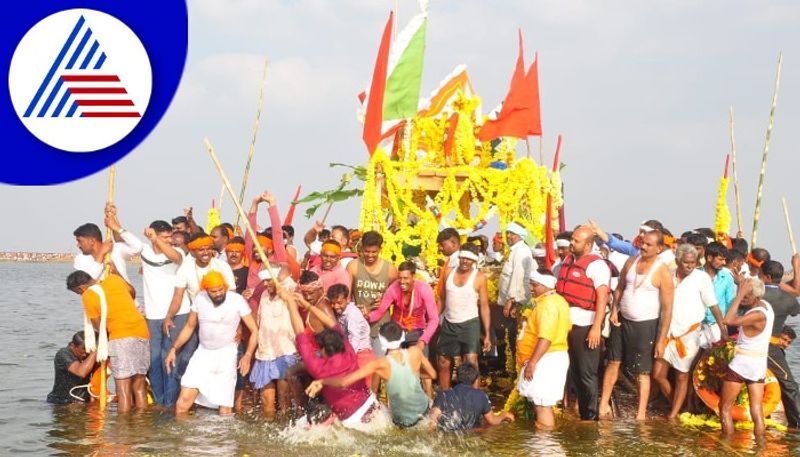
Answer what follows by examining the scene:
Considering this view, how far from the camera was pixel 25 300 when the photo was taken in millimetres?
35156

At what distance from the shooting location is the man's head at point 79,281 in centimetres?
915

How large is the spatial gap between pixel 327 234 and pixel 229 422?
13.3ft

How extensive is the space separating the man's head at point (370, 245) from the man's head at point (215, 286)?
1.54 m

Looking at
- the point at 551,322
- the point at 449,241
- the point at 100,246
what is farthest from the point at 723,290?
the point at 100,246

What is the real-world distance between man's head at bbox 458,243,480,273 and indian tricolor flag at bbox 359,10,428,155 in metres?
2.07

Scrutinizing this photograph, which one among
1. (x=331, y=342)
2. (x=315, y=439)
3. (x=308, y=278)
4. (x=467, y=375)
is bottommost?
(x=315, y=439)

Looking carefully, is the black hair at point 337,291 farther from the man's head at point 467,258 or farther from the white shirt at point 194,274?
the man's head at point 467,258

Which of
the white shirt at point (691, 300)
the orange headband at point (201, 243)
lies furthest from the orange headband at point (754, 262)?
the orange headband at point (201, 243)

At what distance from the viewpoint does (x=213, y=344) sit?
29.4 feet

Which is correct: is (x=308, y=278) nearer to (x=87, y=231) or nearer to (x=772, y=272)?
(x=87, y=231)

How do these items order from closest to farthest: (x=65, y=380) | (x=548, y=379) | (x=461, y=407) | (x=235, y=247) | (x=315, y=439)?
(x=315, y=439) < (x=461, y=407) < (x=548, y=379) < (x=235, y=247) < (x=65, y=380)

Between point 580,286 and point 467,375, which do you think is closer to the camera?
point 467,375

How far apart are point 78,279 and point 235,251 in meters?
1.73

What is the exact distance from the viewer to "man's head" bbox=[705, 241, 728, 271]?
9.30m
